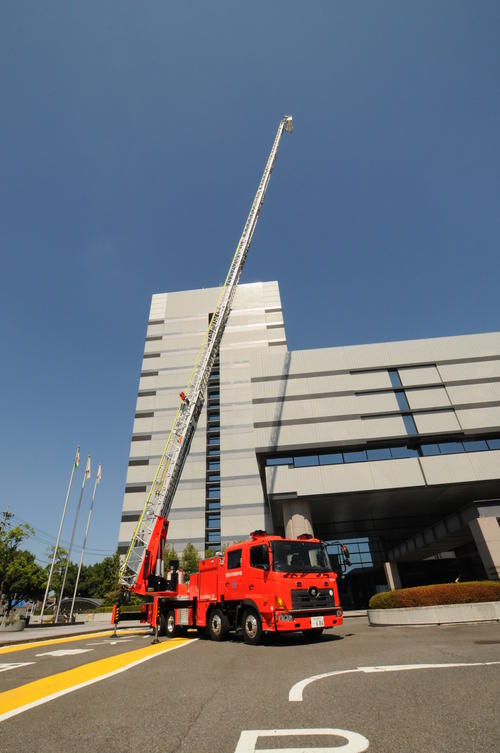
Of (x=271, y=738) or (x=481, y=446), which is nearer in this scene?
(x=271, y=738)

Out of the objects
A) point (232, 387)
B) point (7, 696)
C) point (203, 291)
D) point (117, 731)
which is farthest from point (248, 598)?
point (203, 291)

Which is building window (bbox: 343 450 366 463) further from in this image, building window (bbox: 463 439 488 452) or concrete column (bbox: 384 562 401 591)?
concrete column (bbox: 384 562 401 591)

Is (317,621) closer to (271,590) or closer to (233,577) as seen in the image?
(271,590)

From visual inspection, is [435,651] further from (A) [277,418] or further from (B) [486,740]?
(A) [277,418]

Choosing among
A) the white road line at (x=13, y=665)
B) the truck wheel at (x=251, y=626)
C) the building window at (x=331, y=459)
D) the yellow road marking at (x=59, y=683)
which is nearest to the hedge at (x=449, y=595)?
the truck wheel at (x=251, y=626)

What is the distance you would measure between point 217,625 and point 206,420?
51545 millimetres

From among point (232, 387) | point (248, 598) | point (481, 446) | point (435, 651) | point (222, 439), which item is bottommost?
point (435, 651)

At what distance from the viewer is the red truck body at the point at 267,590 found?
9367 millimetres

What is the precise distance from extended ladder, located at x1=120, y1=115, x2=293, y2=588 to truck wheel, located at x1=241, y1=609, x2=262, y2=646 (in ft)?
19.8

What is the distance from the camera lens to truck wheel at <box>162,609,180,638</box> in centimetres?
1321

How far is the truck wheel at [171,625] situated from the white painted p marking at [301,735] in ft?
39.0

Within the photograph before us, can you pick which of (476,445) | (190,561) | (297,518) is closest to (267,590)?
(297,518)

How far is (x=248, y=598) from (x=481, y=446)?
23612 millimetres

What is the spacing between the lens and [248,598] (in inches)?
396
